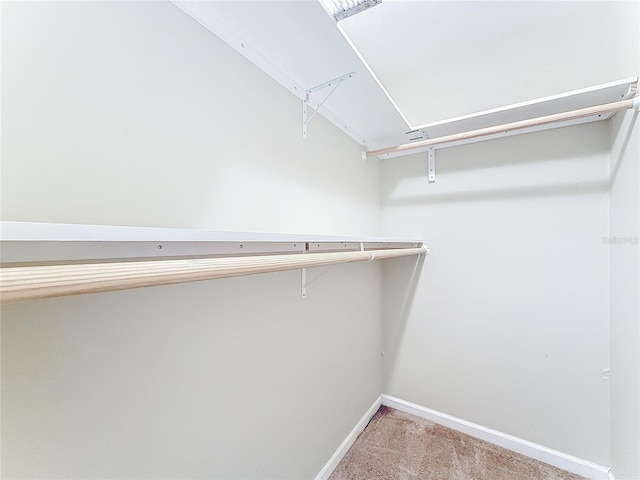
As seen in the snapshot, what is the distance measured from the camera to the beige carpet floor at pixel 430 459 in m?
1.38

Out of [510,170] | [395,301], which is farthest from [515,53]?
[395,301]

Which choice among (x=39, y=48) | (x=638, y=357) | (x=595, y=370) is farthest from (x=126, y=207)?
(x=595, y=370)

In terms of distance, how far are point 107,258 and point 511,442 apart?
220 cm

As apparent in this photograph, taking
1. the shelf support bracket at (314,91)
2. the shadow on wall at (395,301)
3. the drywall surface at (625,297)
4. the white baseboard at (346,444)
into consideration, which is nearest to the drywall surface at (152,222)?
the shelf support bracket at (314,91)

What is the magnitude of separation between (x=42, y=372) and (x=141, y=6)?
0.90 metres

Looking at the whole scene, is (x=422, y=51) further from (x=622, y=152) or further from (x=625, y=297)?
(x=625, y=297)

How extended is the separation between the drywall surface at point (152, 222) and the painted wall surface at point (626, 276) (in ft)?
4.43

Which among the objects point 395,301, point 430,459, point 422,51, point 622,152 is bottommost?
point 430,459

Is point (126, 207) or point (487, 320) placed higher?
point (126, 207)

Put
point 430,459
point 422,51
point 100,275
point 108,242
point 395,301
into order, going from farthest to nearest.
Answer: point 395,301 < point 422,51 < point 430,459 < point 108,242 < point 100,275

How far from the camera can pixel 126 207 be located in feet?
2.11

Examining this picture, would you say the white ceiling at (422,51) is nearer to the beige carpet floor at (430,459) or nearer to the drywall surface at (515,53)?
the drywall surface at (515,53)

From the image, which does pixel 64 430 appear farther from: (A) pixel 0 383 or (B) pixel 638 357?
(B) pixel 638 357

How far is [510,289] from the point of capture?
1548mm
